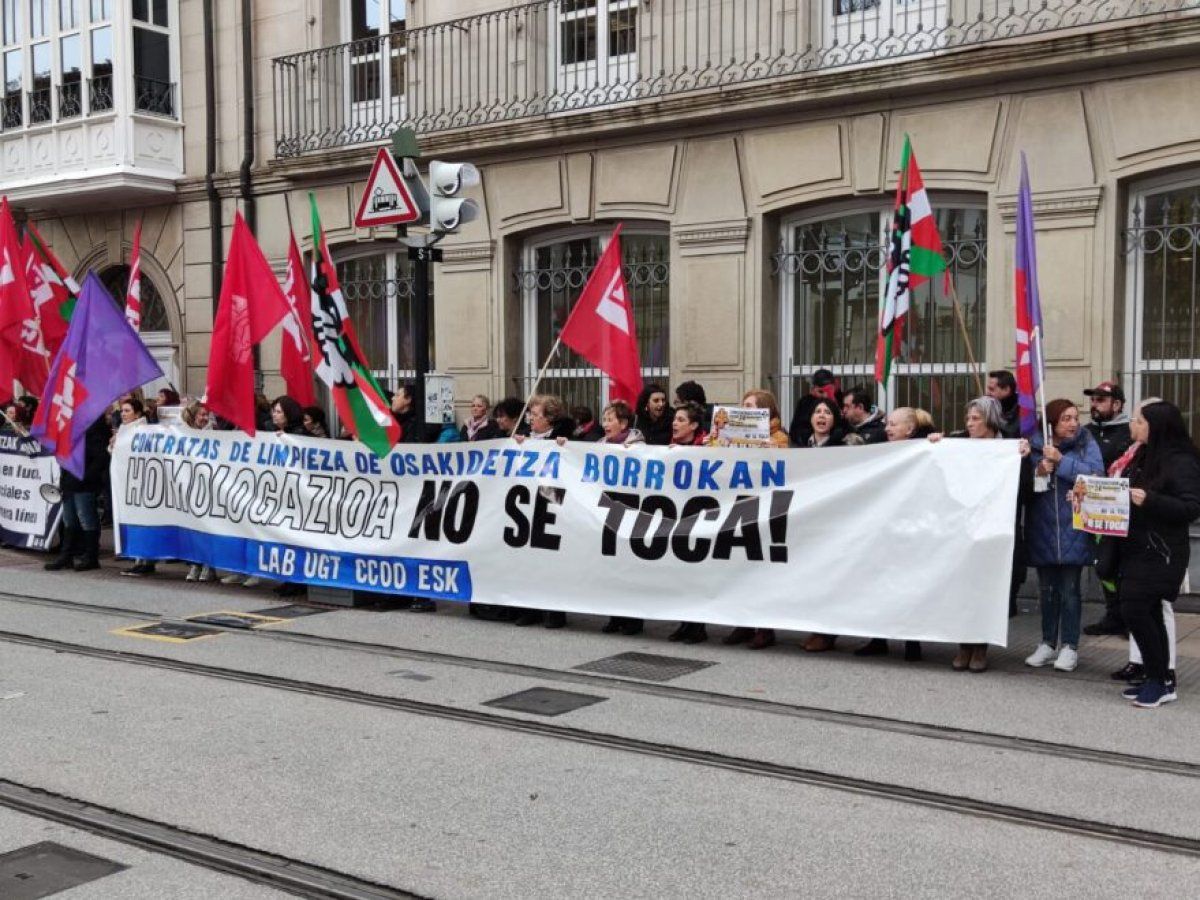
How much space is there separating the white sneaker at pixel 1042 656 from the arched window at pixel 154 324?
13537mm

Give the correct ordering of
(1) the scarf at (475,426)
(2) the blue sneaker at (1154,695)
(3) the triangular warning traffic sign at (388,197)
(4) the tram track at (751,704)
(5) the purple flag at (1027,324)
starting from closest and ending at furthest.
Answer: (4) the tram track at (751,704) → (2) the blue sneaker at (1154,695) → (5) the purple flag at (1027,324) → (3) the triangular warning traffic sign at (388,197) → (1) the scarf at (475,426)

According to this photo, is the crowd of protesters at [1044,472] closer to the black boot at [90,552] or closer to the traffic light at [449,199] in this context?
the black boot at [90,552]

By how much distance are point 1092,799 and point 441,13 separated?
12824 millimetres

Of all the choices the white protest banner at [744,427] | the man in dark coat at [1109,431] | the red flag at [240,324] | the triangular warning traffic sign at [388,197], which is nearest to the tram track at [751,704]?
the red flag at [240,324]

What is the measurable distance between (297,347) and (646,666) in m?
5.18

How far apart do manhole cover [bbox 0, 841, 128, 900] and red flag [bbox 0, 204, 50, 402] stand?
8.84 metres

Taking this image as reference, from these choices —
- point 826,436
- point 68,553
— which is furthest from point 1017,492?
point 68,553

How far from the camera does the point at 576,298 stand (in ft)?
48.3

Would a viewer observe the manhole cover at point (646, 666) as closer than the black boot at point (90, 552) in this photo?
Yes

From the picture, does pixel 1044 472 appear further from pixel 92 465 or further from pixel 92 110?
pixel 92 110

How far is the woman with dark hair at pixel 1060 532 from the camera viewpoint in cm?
781

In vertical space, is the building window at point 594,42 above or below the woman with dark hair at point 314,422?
above

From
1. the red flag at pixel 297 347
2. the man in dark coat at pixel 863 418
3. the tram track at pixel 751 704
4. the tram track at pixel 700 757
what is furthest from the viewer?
the red flag at pixel 297 347

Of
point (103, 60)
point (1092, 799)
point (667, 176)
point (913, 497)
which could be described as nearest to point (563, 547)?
point (913, 497)
